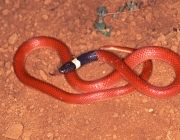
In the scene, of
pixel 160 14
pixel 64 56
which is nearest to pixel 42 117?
pixel 64 56

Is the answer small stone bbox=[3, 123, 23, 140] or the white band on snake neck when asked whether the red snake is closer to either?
the white band on snake neck

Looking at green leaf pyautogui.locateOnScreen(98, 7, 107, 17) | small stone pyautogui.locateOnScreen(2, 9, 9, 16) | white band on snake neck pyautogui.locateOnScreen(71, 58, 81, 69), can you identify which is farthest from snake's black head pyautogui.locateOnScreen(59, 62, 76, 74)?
small stone pyautogui.locateOnScreen(2, 9, 9, 16)

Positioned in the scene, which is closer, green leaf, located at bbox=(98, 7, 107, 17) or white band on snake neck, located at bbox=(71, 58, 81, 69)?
white band on snake neck, located at bbox=(71, 58, 81, 69)

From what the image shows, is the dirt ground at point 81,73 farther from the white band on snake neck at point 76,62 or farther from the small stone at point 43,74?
the white band on snake neck at point 76,62

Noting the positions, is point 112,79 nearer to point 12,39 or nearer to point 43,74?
point 43,74

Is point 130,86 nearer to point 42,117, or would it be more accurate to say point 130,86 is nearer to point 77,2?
point 42,117
